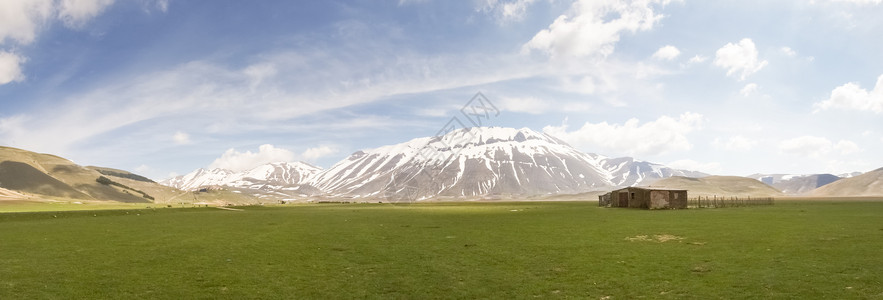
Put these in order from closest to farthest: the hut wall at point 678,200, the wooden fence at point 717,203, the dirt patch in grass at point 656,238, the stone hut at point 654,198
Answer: the dirt patch in grass at point 656,238 < the stone hut at point 654,198 < the hut wall at point 678,200 < the wooden fence at point 717,203

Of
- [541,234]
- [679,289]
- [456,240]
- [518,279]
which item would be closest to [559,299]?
[518,279]

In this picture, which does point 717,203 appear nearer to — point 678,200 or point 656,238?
point 678,200

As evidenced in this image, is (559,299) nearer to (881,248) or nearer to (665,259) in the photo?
(665,259)

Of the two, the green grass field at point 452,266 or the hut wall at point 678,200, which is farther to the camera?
the hut wall at point 678,200

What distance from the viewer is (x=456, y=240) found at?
103 feet

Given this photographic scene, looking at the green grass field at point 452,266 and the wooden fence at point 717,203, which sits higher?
the wooden fence at point 717,203

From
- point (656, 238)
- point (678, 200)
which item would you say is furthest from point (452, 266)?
point (678, 200)

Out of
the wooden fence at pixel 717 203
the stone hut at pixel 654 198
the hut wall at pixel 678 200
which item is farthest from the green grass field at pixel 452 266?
the wooden fence at pixel 717 203

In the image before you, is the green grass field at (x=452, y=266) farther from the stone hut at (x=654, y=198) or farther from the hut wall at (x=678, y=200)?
the hut wall at (x=678, y=200)

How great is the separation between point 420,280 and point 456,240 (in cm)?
1295

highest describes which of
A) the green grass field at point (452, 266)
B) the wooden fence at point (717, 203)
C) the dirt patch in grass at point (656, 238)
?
the wooden fence at point (717, 203)

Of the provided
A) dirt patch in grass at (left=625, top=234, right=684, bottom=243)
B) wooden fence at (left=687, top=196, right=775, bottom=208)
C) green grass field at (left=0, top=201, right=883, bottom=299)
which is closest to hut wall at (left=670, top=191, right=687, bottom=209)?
wooden fence at (left=687, top=196, right=775, bottom=208)

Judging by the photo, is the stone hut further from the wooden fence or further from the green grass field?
the green grass field

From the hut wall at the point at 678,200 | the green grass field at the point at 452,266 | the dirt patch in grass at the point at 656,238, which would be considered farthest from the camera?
the hut wall at the point at 678,200
